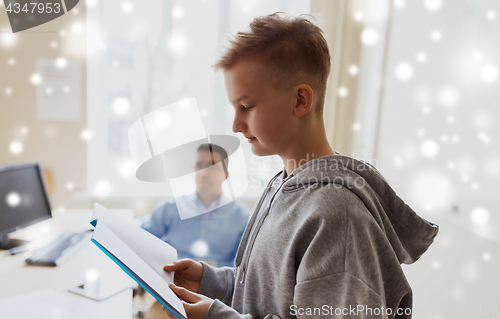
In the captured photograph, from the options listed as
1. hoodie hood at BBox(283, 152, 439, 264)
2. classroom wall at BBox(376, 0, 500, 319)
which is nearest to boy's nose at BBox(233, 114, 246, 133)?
hoodie hood at BBox(283, 152, 439, 264)

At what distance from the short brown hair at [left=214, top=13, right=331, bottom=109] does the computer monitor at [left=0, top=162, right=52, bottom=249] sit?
1.01m

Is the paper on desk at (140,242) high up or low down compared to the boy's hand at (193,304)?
up

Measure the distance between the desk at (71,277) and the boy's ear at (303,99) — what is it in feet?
1.90

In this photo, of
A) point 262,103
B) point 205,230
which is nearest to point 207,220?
point 205,230

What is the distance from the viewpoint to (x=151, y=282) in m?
0.48

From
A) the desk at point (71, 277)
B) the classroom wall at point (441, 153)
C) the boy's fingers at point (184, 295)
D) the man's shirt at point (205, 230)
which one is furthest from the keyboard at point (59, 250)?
the classroom wall at point (441, 153)

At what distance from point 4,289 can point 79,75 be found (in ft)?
4.31

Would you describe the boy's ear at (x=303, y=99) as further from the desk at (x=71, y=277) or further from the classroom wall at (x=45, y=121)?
the classroom wall at (x=45, y=121)

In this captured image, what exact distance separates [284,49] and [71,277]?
811 millimetres

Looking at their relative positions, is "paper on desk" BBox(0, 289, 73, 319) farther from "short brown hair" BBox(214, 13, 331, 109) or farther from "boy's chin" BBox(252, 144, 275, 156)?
"short brown hair" BBox(214, 13, 331, 109)

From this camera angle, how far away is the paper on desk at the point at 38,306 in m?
0.70

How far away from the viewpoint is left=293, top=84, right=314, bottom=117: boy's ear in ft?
1.93

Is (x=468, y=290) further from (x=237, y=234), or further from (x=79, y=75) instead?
(x=79, y=75)

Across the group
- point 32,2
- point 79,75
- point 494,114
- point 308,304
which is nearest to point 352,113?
point 494,114
